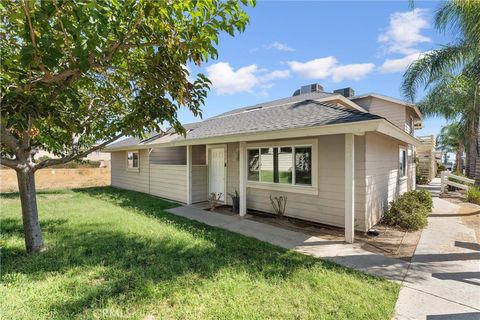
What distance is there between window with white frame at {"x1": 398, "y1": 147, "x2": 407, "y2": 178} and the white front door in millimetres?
7386

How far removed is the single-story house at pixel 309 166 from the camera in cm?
575

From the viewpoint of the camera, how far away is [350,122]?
16.9 ft

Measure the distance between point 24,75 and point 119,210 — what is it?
22.8 feet

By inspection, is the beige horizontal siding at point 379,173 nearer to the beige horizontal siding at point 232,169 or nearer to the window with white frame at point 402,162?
the window with white frame at point 402,162

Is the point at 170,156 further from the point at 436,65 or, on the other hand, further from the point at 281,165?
the point at 436,65

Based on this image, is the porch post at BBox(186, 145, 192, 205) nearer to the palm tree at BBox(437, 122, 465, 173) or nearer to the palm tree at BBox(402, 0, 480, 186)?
the palm tree at BBox(402, 0, 480, 186)

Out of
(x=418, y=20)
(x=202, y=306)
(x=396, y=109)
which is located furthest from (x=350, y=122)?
(x=396, y=109)

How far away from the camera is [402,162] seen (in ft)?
35.9

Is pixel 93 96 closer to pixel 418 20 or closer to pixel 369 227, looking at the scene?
pixel 369 227

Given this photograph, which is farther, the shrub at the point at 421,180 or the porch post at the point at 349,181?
the shrub at the point at 421,180

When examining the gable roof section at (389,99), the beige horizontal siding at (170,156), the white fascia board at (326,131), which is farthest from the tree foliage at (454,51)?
the beige horizontal siding at (170,156)

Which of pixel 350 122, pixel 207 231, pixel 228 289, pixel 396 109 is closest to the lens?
pixel 228 289

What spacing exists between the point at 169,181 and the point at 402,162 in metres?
10.6

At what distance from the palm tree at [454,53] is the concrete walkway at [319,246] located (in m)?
6.68
